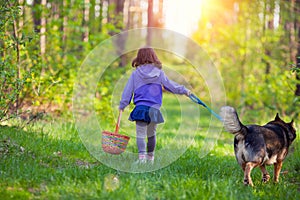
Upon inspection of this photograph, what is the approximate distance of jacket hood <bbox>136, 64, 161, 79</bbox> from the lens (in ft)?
20.9

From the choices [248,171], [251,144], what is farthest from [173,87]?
[248,171]

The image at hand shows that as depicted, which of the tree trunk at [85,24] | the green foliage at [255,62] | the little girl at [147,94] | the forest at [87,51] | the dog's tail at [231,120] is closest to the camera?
the dog's tail at [231,120]

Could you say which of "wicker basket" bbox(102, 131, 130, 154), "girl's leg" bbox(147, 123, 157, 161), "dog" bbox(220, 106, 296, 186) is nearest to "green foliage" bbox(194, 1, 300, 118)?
"girl's leg" bbox(147, 123, 157, 161)

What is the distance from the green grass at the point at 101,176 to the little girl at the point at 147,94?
0.61 metres

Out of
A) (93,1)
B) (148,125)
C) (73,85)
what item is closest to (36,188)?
(148,125)

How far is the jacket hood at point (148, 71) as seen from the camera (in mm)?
6355

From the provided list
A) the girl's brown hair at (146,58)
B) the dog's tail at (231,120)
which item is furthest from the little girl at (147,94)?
the dog's tail at (231,120)

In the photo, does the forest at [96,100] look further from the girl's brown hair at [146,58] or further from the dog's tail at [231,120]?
the girl's brown hair at [146,58]

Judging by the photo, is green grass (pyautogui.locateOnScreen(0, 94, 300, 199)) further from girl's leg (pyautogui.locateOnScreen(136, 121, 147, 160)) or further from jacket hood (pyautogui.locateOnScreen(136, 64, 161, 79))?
jacket hood (pyautogui.locateOnScreen(136, 64, 161, 79))

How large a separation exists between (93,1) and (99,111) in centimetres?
301

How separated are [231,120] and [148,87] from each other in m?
1.62

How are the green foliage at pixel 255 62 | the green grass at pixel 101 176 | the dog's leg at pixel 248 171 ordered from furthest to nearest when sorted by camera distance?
the green foliage at pixel 255 62
the dog's leg at pixel 248 171
the green grass at pixel 101 176

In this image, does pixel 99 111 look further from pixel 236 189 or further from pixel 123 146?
pixel 236 189

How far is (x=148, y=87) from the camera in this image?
250 inches
